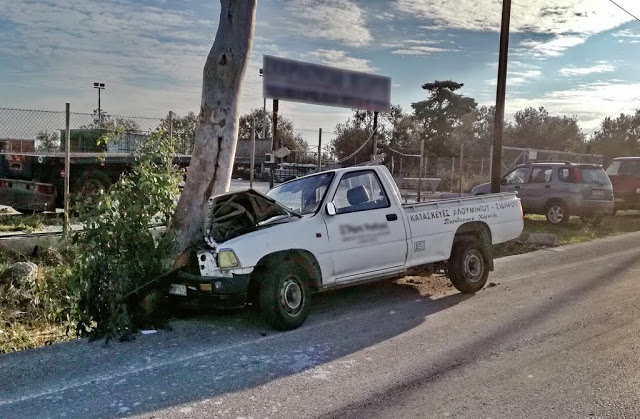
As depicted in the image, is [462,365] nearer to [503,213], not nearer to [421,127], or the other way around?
[503,213]

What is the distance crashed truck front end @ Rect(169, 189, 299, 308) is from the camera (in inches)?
228

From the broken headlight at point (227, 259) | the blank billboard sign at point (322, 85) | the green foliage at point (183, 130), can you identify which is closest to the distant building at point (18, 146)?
the green foliage at point (183, 130)

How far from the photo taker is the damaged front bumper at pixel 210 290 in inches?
228

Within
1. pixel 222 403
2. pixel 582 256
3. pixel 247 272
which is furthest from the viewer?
pixel 582 256

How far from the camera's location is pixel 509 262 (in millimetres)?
10953

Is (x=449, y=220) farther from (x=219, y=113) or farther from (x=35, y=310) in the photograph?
(x=35, y=310)

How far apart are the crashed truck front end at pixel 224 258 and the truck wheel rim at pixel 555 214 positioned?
1255cm

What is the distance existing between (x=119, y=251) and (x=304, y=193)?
2.25m

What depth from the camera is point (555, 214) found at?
16828 mm

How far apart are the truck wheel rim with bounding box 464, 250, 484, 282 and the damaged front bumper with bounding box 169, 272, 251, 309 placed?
10.9ft

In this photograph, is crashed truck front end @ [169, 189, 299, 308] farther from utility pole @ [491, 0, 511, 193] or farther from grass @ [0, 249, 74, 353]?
utility pole @ [491, 0, 511, 193]

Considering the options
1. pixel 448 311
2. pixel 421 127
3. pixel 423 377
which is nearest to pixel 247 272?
pixel 423 377

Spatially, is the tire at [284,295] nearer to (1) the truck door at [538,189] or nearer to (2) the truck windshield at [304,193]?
(2) the truck windshield at [304,193]

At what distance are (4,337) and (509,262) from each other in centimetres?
846
